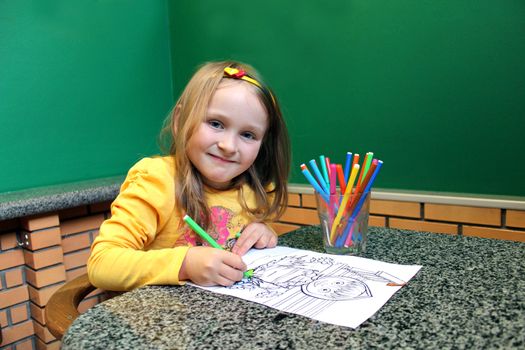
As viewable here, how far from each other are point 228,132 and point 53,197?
743 millimetres

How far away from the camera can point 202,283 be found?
64 centimetres

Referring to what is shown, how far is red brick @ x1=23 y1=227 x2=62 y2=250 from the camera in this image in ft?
4.40

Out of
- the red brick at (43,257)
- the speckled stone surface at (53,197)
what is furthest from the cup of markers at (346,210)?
the red brick at (43,257)

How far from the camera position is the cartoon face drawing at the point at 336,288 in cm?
58

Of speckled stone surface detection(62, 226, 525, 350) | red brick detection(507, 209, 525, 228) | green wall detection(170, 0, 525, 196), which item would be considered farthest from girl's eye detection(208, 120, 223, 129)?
red brick detection(507, 209, 525, 228)

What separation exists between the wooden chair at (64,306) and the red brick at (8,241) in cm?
67

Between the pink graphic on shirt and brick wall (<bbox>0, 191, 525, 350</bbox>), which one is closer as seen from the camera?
the pink graphic on shirt

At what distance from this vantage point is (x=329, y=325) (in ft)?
1.61

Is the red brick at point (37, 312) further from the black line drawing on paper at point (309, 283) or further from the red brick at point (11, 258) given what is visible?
the black line drawing on paper at point (309, 283)

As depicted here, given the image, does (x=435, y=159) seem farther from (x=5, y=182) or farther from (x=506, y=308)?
(x=5, y=182)

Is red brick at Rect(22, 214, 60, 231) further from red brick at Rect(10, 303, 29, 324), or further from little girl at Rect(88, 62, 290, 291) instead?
little girl at Rect(88, 62, 290, 291)

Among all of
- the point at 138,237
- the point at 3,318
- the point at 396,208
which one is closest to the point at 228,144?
the point at 138,237

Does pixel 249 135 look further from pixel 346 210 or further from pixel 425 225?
pixel 425 225

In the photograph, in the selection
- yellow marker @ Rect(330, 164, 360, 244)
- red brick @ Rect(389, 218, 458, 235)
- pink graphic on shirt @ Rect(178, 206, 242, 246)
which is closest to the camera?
yellow marker @ Rect(330, 164, 360, 244)
